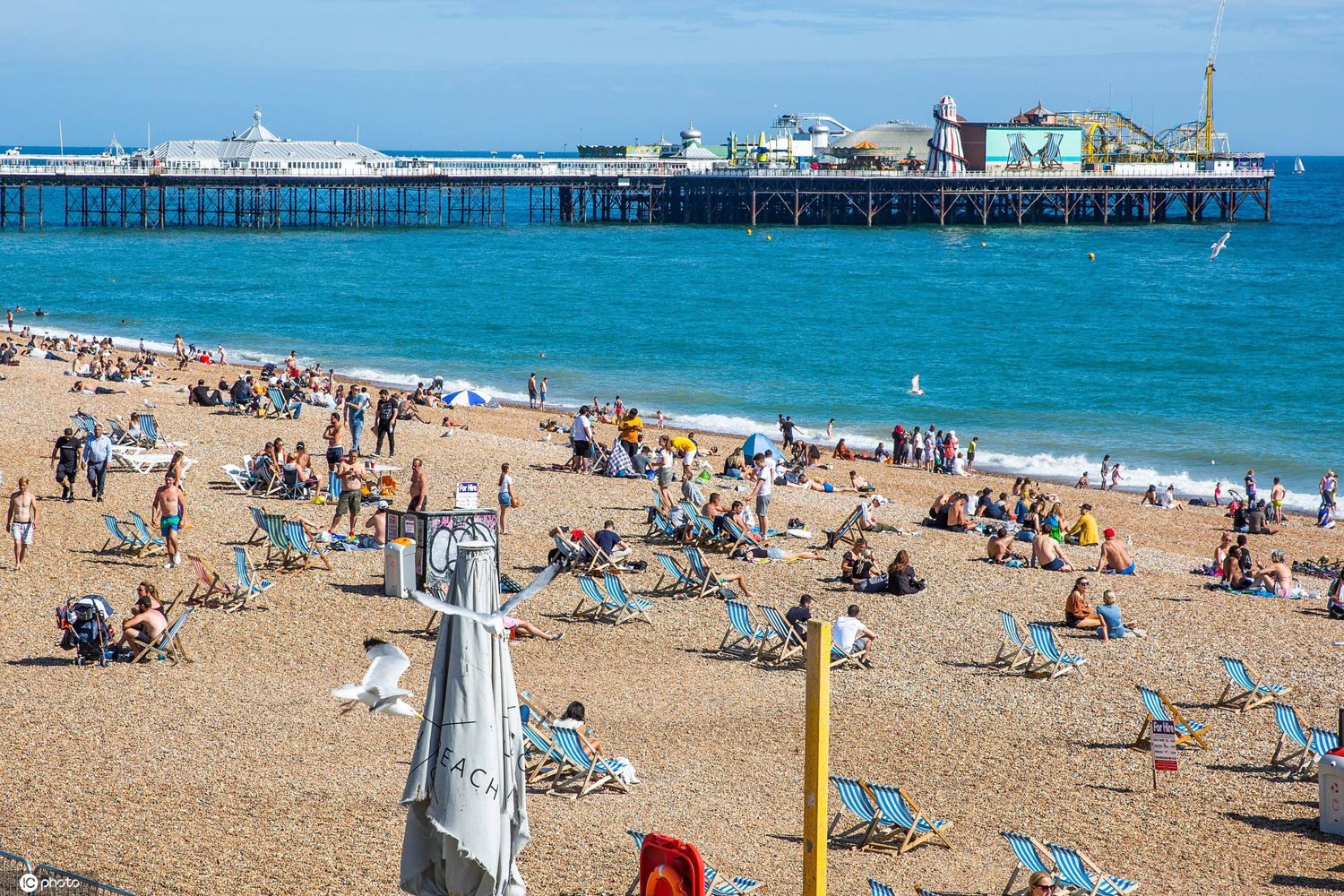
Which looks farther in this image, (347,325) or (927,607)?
(347,325)

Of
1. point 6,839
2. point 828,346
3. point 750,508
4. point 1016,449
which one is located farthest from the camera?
point 828,346

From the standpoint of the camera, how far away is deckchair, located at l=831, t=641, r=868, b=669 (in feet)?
37.0

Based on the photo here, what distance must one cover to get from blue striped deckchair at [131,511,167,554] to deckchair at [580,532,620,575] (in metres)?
3.76

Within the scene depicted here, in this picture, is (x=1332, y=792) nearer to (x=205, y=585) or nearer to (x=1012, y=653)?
(x=1012, y=653)

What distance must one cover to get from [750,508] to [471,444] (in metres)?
5.41

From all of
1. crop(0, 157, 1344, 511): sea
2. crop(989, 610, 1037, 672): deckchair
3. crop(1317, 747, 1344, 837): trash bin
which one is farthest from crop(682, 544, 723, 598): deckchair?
crop(0, 157, 1344, 511): sea

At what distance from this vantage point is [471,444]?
21.0m

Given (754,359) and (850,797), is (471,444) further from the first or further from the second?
(754,359)

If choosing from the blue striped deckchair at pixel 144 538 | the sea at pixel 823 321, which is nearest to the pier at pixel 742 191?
the sea at pixel 823 321

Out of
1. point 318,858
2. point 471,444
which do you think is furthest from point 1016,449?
point 318,858

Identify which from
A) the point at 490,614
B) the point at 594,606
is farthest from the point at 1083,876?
the point at 594,606

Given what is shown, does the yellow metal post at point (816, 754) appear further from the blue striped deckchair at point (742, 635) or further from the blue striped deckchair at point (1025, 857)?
the blue striped deckchair at point (742, 635)

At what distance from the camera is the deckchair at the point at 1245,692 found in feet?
34.7

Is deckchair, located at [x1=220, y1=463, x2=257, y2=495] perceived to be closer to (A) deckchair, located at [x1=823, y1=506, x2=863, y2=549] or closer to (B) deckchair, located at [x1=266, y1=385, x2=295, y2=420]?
(B) deckchair, located at [x1=266, y1=385, x2=295, y2=420]
